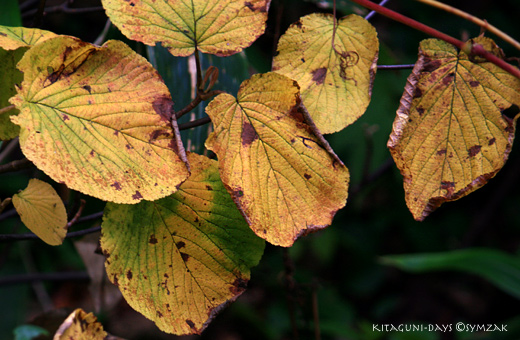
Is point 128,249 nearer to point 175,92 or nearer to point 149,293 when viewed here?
point 149,293

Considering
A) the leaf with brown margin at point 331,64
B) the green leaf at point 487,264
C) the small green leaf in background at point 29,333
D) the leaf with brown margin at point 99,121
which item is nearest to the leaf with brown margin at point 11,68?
the leaf with brown margin at point 99,121

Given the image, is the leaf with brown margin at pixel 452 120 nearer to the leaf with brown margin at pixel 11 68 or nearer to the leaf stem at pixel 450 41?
the leaf stem at pixel 450 41

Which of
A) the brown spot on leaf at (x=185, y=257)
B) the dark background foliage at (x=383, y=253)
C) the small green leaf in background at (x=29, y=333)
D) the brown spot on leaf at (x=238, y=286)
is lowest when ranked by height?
the dark background foliage at (x=383, y=253)

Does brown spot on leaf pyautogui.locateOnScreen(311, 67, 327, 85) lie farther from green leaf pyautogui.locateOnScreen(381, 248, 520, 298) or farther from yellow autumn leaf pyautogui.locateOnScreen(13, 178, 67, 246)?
green leaf pyautogui.locateOnScreen(381, 248, 520, 298)

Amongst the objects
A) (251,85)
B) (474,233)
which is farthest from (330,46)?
(474,233)

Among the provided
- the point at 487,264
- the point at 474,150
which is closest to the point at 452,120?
the point at 474,150

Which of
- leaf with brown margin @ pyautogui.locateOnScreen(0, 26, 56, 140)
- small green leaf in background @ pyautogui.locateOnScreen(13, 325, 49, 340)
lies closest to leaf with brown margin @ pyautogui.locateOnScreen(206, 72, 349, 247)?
leaf with brown margin @ pyautogui.locateOnScreen(0, 26, 56, 140)
